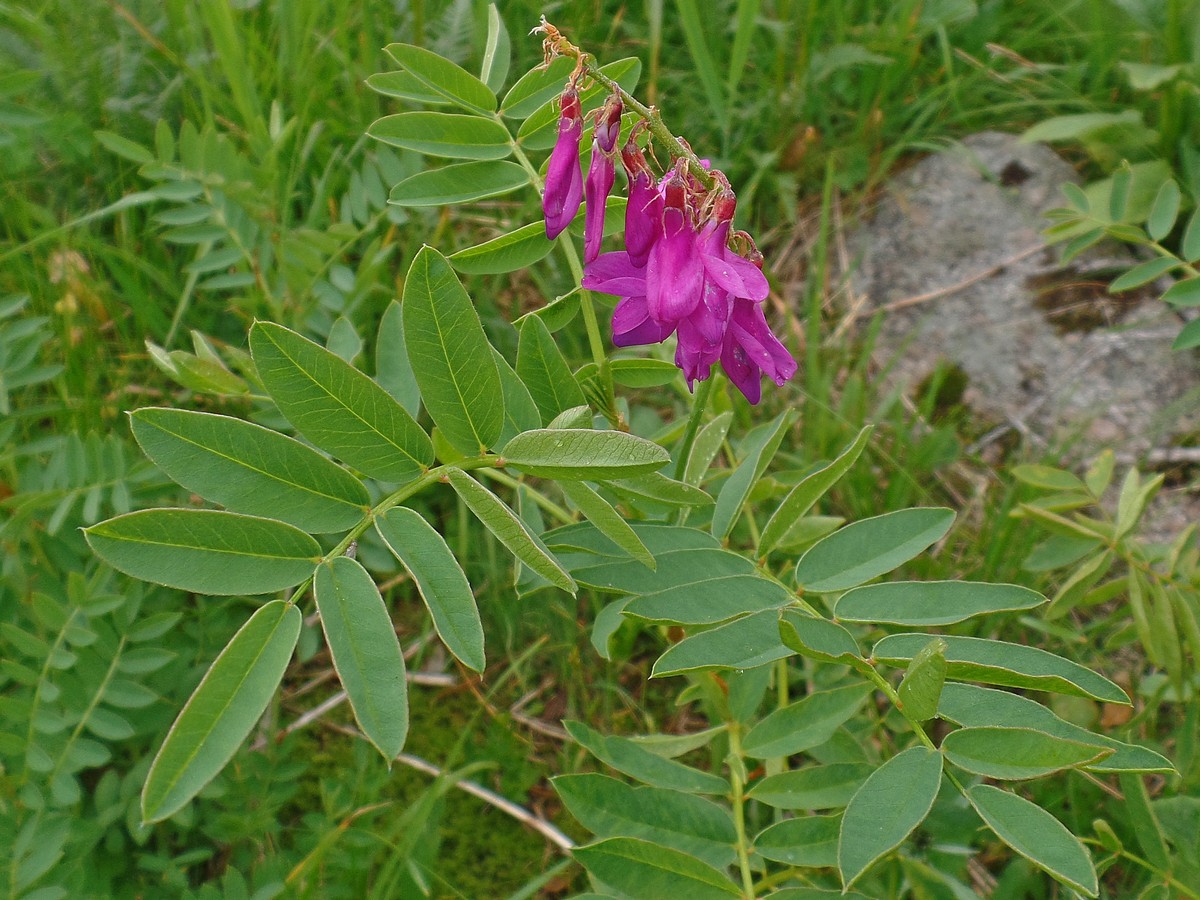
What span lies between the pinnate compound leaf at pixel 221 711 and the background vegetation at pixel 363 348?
616mm

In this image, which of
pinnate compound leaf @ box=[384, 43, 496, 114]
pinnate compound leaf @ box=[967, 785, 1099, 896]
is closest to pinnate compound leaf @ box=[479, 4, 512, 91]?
pinnate compound leaf @ box=[384, 43, 496, 114]

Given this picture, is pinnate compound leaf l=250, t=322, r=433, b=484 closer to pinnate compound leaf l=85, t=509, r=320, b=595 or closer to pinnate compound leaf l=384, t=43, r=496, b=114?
pinnate compound leaf l=85, t=509, r=320, b=595

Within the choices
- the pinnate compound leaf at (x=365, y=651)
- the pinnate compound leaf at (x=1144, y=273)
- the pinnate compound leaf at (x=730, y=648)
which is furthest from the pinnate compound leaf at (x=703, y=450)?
the pinnate compound leaf at (x=1144, y=273)

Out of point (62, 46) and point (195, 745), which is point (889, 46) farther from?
point (195, 745)

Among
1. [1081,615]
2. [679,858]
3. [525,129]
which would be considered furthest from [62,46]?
A: [1081,615]

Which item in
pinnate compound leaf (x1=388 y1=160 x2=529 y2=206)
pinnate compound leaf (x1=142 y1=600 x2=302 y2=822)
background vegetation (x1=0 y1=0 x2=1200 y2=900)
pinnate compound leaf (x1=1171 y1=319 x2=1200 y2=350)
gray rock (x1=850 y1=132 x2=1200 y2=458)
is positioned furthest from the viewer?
gray rock (x1=850 y1=132 x2=1200 y2=458)

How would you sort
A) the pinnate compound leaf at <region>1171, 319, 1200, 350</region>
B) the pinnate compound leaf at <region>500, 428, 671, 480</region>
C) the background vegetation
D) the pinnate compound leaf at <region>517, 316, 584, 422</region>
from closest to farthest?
the pinnate compound leaf at <region>500, 428, 671, 480</region>
the pinnate compound leaf at <region>517, 316, 584, 422</region>
the background vegetation
the pinnate compound leaf at <region>1171, 319, 1200, 350</region>

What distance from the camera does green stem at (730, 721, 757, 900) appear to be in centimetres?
131

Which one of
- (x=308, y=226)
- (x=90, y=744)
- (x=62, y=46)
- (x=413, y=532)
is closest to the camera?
(x=413, y=532)

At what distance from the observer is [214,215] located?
6.95 ft

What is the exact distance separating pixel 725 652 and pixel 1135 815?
747 millimetres

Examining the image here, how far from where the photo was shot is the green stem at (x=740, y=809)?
4.31ft

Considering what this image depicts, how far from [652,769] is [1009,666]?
557 mm

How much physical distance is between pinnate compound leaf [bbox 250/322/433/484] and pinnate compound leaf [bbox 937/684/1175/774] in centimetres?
64
